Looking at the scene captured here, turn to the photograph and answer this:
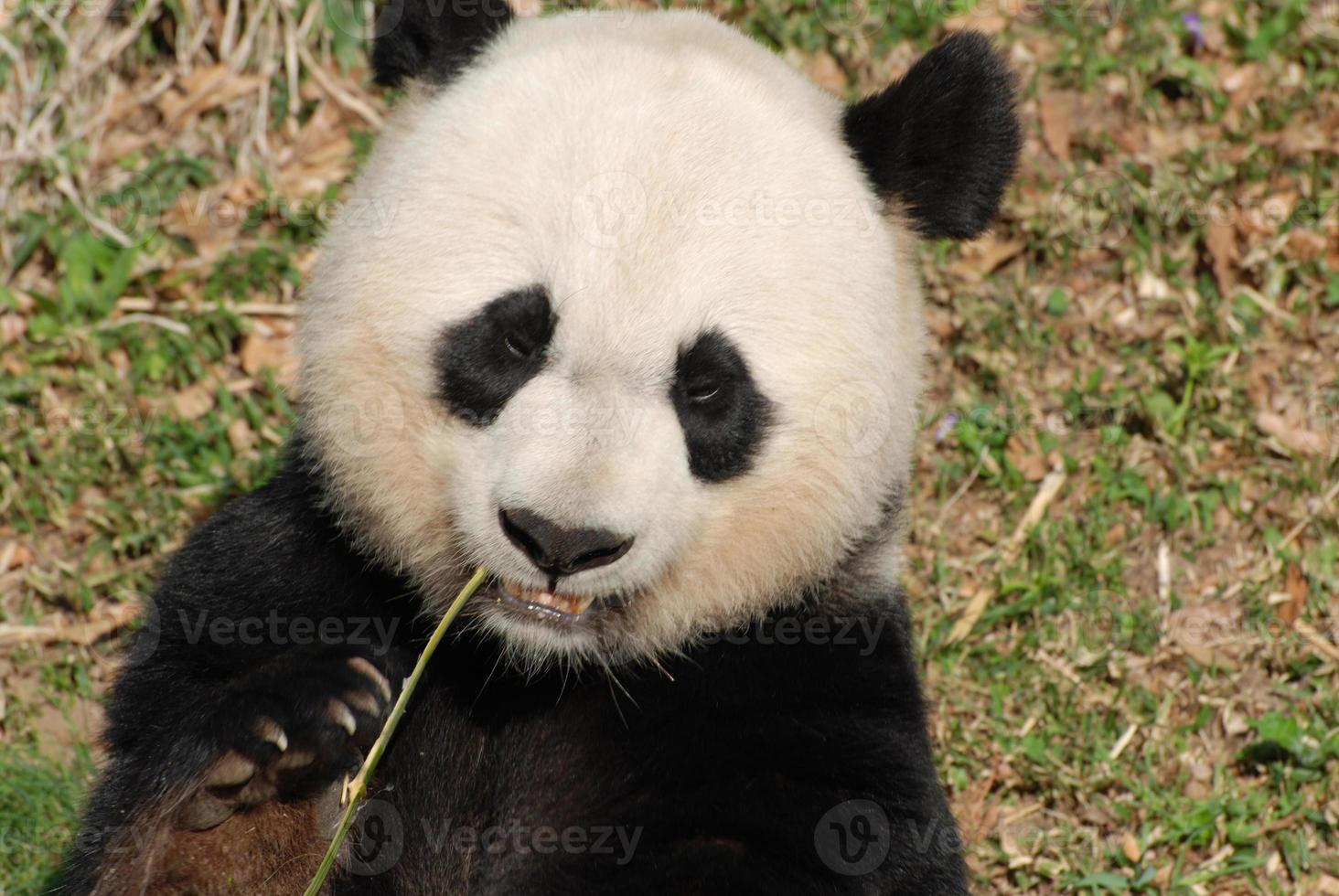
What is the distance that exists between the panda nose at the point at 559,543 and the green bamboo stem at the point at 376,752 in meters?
0.33

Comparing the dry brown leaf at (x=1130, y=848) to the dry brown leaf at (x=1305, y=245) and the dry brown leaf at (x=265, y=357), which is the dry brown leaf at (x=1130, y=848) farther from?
the dry brown leaf at (x=265, y=357)

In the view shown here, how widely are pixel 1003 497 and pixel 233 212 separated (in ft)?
13.1

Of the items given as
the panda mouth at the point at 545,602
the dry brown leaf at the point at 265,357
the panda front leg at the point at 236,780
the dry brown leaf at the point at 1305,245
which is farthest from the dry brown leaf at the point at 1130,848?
the dry brown leaf at the point at 265,357

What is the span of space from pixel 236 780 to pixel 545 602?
0.89m

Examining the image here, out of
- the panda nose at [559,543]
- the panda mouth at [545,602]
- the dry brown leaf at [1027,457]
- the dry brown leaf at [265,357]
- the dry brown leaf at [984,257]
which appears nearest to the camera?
the panda nose at [559,543]

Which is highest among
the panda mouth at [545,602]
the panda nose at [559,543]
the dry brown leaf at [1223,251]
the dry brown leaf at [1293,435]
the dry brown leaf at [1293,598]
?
the panda nose at [559,543]

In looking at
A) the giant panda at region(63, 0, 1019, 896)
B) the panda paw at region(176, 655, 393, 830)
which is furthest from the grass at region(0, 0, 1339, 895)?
the panda paw at region(176, 655, 393, 830)

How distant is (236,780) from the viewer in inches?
157

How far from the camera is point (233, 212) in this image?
7863 mm

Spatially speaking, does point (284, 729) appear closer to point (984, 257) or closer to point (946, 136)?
point (946, 136)

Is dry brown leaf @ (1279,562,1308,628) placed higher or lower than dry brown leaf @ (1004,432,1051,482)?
lower

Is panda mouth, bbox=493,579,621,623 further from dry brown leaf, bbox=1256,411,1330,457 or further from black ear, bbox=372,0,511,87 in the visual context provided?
dry brown leaf, bbox=1256,411,1330,457

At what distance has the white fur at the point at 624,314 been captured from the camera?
383 cm

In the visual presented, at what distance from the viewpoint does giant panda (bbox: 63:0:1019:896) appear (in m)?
3.88
